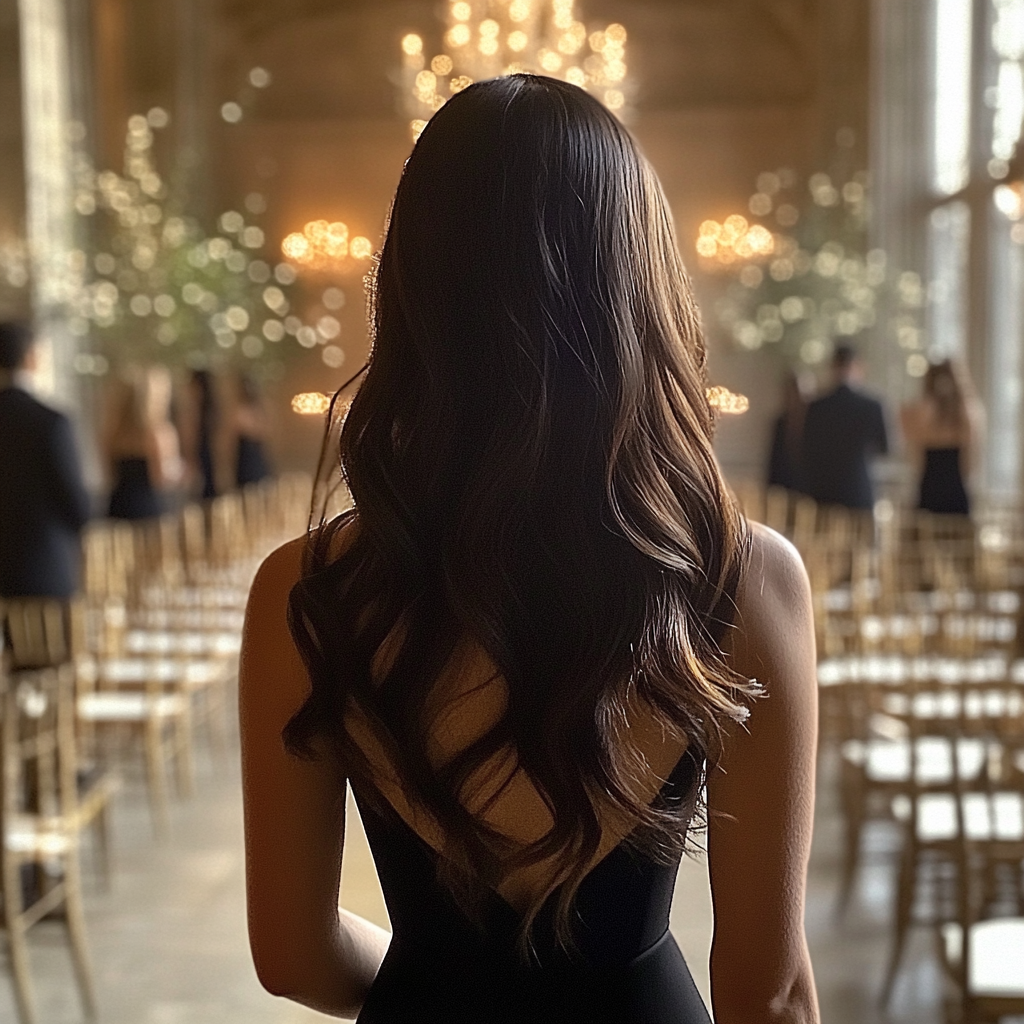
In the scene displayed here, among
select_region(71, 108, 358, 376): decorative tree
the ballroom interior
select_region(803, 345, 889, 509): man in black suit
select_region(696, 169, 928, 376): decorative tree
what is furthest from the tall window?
select_region(71, 108, 358, 376): decorative tree

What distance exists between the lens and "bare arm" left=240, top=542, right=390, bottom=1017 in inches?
46.5

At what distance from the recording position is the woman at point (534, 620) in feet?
3.66

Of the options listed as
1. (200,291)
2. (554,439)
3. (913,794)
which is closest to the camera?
(554,439)

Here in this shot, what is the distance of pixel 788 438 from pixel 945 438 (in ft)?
6.95

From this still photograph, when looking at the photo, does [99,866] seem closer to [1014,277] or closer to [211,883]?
[211,883]

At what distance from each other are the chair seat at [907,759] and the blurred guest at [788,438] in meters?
5.94

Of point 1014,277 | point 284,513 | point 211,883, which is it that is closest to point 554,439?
point 211,883

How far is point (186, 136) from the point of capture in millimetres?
16000

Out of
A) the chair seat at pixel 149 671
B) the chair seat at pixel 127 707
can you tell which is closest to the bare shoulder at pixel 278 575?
the chair seat at pixel 127 707

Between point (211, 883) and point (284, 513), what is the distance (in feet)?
20.1

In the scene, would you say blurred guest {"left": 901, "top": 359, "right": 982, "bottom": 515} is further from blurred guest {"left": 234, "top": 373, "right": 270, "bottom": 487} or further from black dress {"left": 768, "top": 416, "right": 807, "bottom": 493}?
blurred guest {"left": 234, "top": 373, "right": 270, "bottom": 487}

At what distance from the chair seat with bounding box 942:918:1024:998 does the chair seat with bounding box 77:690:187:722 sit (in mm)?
3458

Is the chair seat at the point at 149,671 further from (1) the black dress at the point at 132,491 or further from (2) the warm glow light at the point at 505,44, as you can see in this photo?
(2) the warm glow light at the point at 505,44

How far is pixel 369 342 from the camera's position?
1.27m
